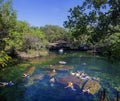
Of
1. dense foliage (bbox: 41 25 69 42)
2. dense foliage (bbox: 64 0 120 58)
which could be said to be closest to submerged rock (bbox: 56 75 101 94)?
dense foliage (bbox: 64 0 120 58)

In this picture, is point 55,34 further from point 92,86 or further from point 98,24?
point 98,24

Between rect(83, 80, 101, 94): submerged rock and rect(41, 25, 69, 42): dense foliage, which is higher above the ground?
rect(41, 25, 69, 42): dense foliage

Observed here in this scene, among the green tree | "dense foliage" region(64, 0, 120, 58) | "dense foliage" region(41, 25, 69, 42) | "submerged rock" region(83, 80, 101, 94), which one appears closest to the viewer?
"dense foliage" region(64, 0, 120, 58)

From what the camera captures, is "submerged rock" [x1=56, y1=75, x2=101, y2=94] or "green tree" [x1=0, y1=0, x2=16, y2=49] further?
"green tree" [x1=0, y1=0, x2=16, y2=49]

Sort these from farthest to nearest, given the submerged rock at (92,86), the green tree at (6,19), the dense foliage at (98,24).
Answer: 1. the green tree at (6,19)
2. the submerged rock at (92,86)
3. the dense foliage at (98,24)

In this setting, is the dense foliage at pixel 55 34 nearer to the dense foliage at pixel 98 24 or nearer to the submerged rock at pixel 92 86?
the submerged rock at pixel 92 86

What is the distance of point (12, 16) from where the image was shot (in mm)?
44625

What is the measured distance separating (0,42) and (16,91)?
735 inches

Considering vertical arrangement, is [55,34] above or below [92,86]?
above

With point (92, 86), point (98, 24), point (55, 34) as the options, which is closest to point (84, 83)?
point (92, 86)

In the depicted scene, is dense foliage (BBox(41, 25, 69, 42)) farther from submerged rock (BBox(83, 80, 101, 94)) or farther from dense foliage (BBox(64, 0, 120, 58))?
Result: dense foliage (BBox(64, 0, 120, 58))

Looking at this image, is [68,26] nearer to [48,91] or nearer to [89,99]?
[89,99]

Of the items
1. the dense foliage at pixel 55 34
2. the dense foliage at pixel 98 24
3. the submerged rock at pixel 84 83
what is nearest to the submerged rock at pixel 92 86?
the submerged rock at pixel 84 83

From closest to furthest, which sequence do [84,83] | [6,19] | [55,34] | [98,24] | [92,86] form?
[98,24] → [92,86] → [84,83] → [6,19] → [55,34]
